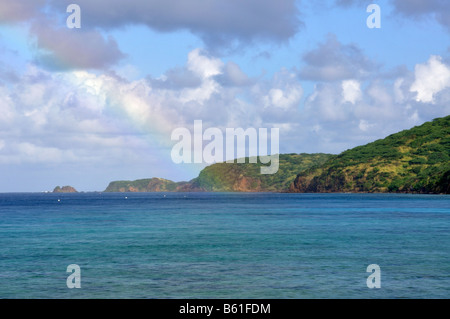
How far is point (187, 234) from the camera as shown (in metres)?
82.4

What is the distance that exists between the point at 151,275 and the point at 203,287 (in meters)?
7.05

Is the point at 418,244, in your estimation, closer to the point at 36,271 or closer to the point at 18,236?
the point at 36,271

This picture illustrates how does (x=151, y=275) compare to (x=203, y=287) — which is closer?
(x=203, y=287)

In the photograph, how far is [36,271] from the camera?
46438 mm

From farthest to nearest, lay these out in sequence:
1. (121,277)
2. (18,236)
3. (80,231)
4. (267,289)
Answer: (80,231)
(18,236)
(121,277)
(267,289)

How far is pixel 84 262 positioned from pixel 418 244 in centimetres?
4005
